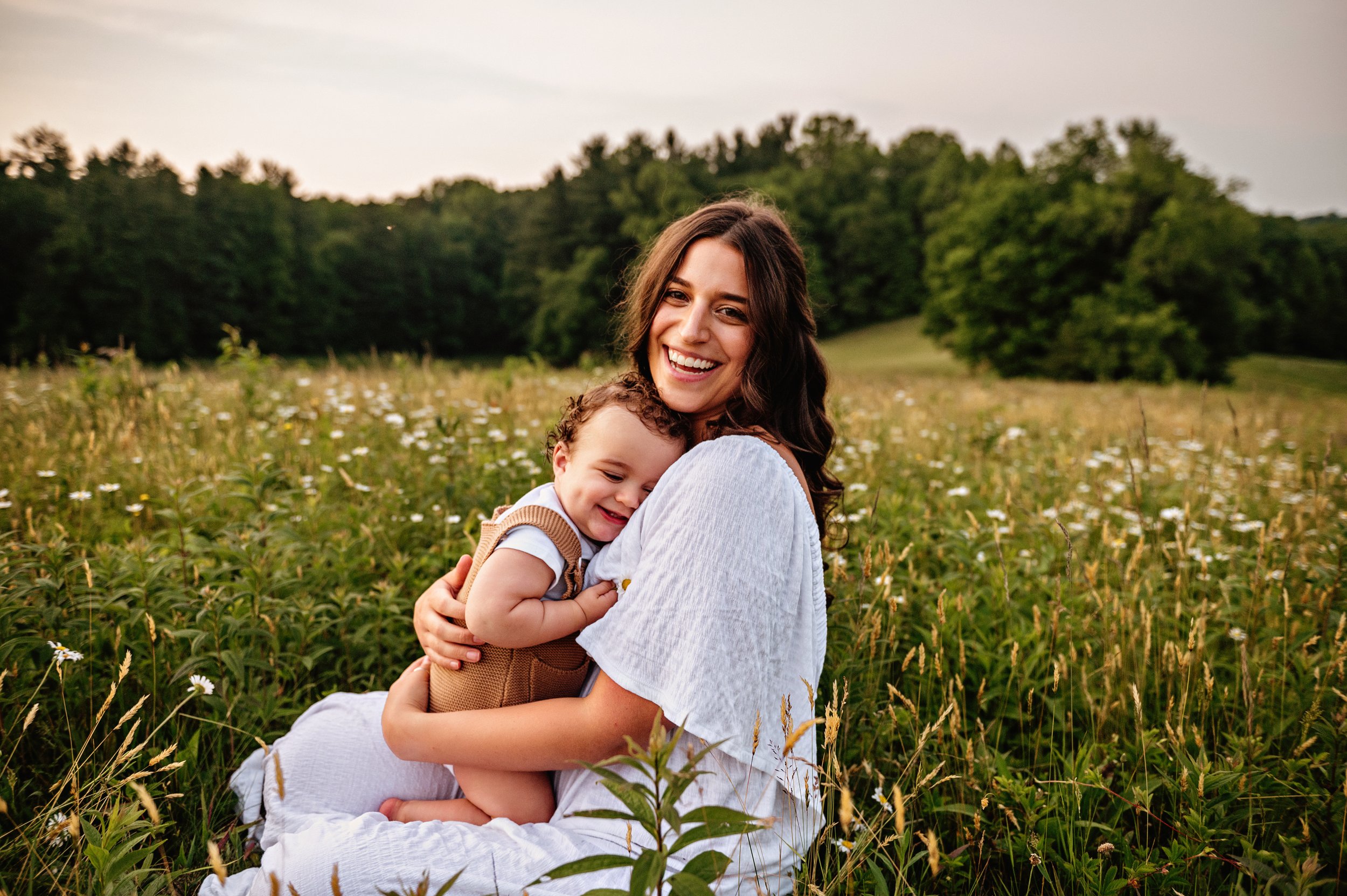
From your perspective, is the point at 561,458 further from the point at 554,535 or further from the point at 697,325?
the point at 697,325

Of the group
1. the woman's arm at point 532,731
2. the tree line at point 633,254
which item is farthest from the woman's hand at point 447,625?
the tree line at point 633,254

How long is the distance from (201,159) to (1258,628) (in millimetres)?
47544

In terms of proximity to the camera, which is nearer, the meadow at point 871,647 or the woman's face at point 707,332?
the meadow at point 871,647

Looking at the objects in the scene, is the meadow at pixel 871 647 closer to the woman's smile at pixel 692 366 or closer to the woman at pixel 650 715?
the woman at pixel 650 715

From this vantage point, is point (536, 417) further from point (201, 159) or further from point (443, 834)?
point (201, 159)

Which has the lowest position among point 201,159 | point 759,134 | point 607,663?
point 607,663

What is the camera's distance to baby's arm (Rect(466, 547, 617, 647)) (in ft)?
5.32

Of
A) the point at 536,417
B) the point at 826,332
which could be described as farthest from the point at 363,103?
the point at 826,332

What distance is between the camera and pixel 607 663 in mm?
1485

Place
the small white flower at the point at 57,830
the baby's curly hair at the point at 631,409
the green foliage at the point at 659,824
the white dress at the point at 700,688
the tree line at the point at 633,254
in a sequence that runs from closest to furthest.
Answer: the green foliage at the point at 659,824 < the small white flower at the point at 57,830 < the white dress at the point at 700,688 < the baby's curly hair at the point at 631,409 < the tree line at the point at 633,254

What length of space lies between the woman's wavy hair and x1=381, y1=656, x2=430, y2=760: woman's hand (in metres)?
1.03

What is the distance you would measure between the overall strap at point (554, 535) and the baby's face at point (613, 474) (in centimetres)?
6

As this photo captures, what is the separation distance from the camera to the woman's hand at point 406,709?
172 cm

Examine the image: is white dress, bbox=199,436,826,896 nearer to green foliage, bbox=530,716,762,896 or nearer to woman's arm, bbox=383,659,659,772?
woman's arm, bbox=383,659,659,772
